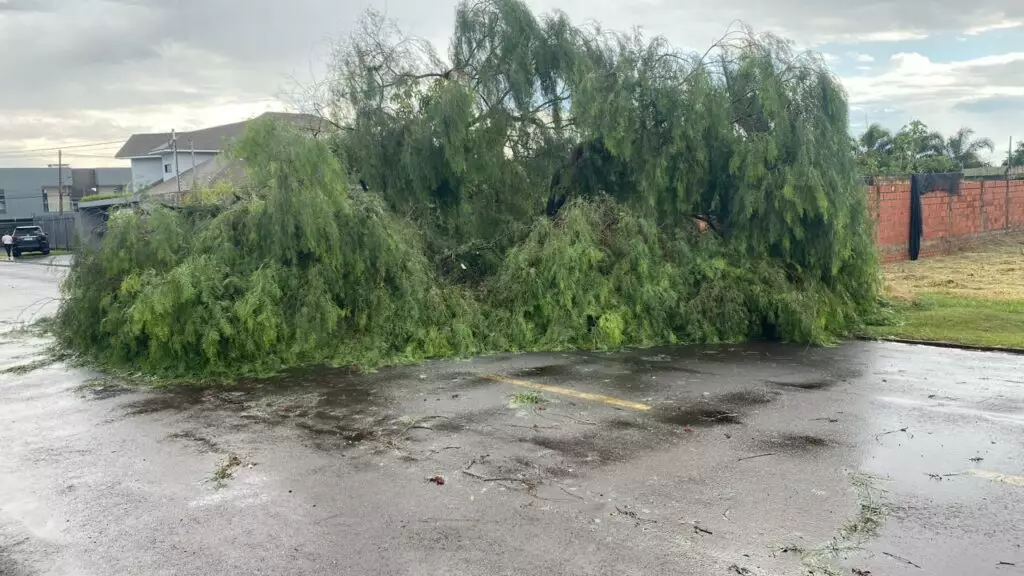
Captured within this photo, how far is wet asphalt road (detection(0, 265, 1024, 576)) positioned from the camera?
4281mm

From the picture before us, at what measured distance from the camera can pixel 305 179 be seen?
974cm

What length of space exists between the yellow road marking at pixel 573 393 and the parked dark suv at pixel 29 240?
116 feet

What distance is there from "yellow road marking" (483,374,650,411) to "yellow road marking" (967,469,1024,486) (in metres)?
2.71

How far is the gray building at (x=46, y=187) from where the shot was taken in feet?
185

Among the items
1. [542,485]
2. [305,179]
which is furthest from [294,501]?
[305,179]

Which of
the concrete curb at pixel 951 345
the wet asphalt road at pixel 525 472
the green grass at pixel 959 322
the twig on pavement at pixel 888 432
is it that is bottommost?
the wet asphalt road at pixel 525 472

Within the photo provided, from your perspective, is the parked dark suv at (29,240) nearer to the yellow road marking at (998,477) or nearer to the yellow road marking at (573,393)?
the yellow road marking at (573,393)

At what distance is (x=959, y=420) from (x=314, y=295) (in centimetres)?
708

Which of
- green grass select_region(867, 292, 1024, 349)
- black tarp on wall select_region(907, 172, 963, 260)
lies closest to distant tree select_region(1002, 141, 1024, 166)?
black tarp on wall select_region(907, 172, 963, 260)

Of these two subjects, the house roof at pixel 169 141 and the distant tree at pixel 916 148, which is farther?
the house roof at pixel 169 141

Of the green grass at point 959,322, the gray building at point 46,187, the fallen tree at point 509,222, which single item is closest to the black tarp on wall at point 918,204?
the green grass at point 959,322

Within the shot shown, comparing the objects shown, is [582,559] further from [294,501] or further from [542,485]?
[294,501]

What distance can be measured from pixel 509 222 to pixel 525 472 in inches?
279

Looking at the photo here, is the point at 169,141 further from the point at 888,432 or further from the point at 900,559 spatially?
the point at 900,559
